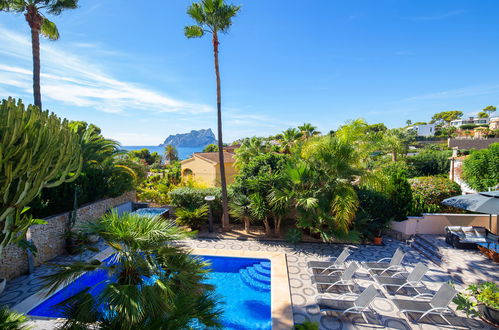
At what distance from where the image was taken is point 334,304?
5902 millimetres

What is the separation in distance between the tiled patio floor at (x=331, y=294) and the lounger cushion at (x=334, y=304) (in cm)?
18

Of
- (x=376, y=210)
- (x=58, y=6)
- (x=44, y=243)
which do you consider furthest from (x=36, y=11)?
(x=376, y=210)

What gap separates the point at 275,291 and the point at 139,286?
443 cm

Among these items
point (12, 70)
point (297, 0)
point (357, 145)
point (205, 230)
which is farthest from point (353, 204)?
point (12, 70)

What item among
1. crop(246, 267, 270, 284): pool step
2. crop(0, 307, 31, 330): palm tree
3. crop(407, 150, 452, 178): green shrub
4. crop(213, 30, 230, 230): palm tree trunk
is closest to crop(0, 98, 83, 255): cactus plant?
→ crop(0, 307, 31, 330): palm tree

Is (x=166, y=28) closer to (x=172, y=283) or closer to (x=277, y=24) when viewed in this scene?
(x=277, y=24)

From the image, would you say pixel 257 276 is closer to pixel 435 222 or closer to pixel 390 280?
pixel 390 280

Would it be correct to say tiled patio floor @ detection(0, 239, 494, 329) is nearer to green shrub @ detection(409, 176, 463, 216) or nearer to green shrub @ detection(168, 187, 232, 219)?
green shrub @ detection(168, 187, 232, 219)

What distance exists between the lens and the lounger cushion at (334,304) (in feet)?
19.2

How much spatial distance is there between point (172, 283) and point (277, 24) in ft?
47.9

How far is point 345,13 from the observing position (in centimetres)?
1248

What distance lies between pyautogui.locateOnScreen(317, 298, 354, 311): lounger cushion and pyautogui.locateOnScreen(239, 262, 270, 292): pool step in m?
1.94

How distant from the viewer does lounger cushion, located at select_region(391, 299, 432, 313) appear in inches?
221

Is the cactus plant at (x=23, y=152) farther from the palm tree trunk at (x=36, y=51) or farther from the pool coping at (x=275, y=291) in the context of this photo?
the palm tree trunk at (x=36, y=51)
